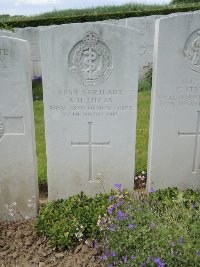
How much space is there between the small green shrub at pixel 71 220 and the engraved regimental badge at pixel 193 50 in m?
1.84

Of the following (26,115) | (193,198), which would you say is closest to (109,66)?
(26,115)

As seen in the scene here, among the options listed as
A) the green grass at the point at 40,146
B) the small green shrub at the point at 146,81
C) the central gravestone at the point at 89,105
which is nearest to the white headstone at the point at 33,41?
the green grass at the point at 40,146

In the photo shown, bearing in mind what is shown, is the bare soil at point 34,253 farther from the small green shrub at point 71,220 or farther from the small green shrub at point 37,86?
the small green shrub at point 37,86

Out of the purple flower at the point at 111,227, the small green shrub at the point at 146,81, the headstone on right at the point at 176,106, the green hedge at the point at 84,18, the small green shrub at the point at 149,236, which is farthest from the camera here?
the green hedge at the point at 84,18

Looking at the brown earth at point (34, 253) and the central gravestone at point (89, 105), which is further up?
the central gravestone at point (89, 105)

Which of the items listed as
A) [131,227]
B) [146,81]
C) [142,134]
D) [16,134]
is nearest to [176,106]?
[131,227]

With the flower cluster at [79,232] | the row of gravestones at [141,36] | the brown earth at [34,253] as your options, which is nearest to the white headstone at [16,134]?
the brown earth at [34,253]

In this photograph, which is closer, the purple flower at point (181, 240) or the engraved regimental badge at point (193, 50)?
the purple flower at point (181, 240)

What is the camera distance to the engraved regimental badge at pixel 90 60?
3598 millimetres

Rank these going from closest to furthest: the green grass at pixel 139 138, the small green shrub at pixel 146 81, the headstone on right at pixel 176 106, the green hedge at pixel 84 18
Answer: the headstone on right at pixel 176 106, the green grass at pixel 139 138, the small green shrub at pixel 146 81, the green hedge at pixel 84 18

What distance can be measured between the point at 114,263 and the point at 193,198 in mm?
1484

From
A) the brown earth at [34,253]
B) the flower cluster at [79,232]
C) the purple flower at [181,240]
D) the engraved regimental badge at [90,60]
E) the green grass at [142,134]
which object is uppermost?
the engraved regimental badge at [90,60]

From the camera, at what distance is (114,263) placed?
2.83 m

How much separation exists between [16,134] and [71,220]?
1145mm
